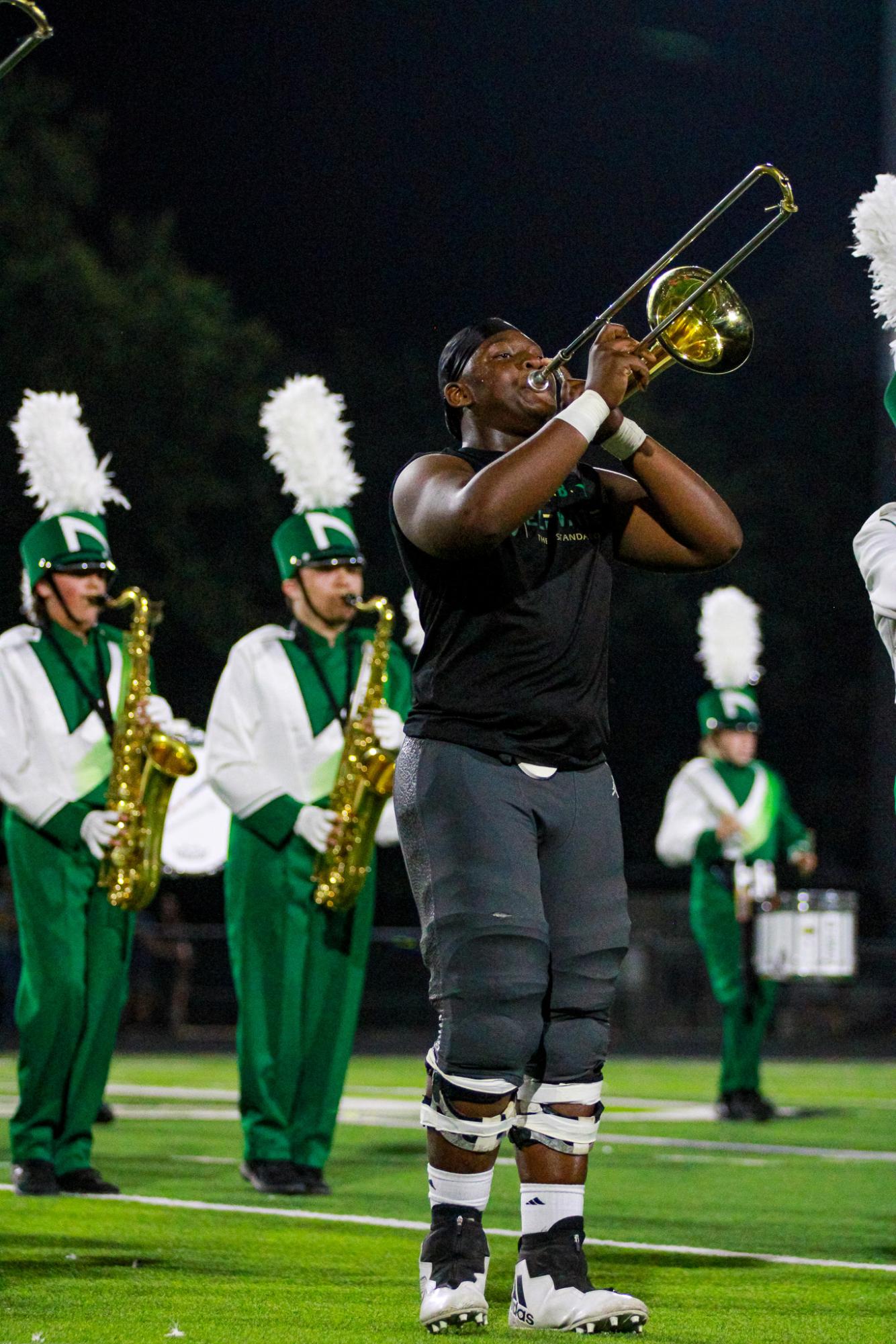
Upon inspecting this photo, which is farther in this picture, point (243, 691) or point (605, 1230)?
point (243, 691)

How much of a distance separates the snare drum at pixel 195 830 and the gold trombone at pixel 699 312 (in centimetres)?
778

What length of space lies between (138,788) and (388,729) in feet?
2.98

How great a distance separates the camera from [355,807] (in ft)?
23.4

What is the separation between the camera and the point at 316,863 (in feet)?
23.2

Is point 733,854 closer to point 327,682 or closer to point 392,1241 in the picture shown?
point 327,682

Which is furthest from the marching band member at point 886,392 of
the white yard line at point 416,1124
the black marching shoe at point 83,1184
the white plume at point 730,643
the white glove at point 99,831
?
the white plume at point 730,643

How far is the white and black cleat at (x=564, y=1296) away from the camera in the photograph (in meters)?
4.08

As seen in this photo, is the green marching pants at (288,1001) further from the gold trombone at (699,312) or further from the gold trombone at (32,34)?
the gold trombone at (32,34)

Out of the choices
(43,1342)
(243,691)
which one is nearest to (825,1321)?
(43,1342)

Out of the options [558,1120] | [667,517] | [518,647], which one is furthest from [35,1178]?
[667,517]

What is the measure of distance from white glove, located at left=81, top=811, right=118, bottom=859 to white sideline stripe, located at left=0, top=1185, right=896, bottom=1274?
1137 millimetres

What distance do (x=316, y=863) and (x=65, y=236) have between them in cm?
1919

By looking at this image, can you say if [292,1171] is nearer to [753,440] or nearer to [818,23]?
[818,23]

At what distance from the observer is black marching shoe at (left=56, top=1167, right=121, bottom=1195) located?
6816 mm
